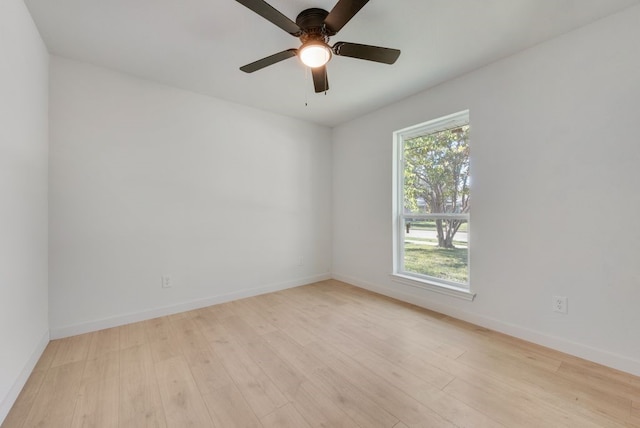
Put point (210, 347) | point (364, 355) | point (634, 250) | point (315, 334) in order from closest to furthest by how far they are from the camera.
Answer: point (634, 250) → point (364, 355) → point (210, 347) → point (315, 334)

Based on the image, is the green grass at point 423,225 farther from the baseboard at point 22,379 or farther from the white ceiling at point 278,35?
the baseboard at point 22,379

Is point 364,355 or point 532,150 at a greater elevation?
point 532,150

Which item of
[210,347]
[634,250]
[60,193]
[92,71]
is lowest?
[210,347]

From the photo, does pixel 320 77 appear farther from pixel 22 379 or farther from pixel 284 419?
pixel 22 379

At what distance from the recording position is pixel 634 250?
67.9 inches

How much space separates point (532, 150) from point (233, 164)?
9.95 ft

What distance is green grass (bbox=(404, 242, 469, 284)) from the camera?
106 inches

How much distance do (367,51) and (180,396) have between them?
2.48 metres

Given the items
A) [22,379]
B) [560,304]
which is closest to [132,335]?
[22,379]

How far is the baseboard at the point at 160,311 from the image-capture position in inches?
88.9

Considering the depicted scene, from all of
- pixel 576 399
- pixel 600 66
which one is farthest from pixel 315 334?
pixel 600 66

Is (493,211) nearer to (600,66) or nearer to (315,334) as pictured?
(600,66)

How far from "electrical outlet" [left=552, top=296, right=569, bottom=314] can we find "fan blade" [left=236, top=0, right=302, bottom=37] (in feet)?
8.99

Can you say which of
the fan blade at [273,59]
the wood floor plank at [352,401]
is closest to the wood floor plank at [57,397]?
the wood floor plank at [352,401]
